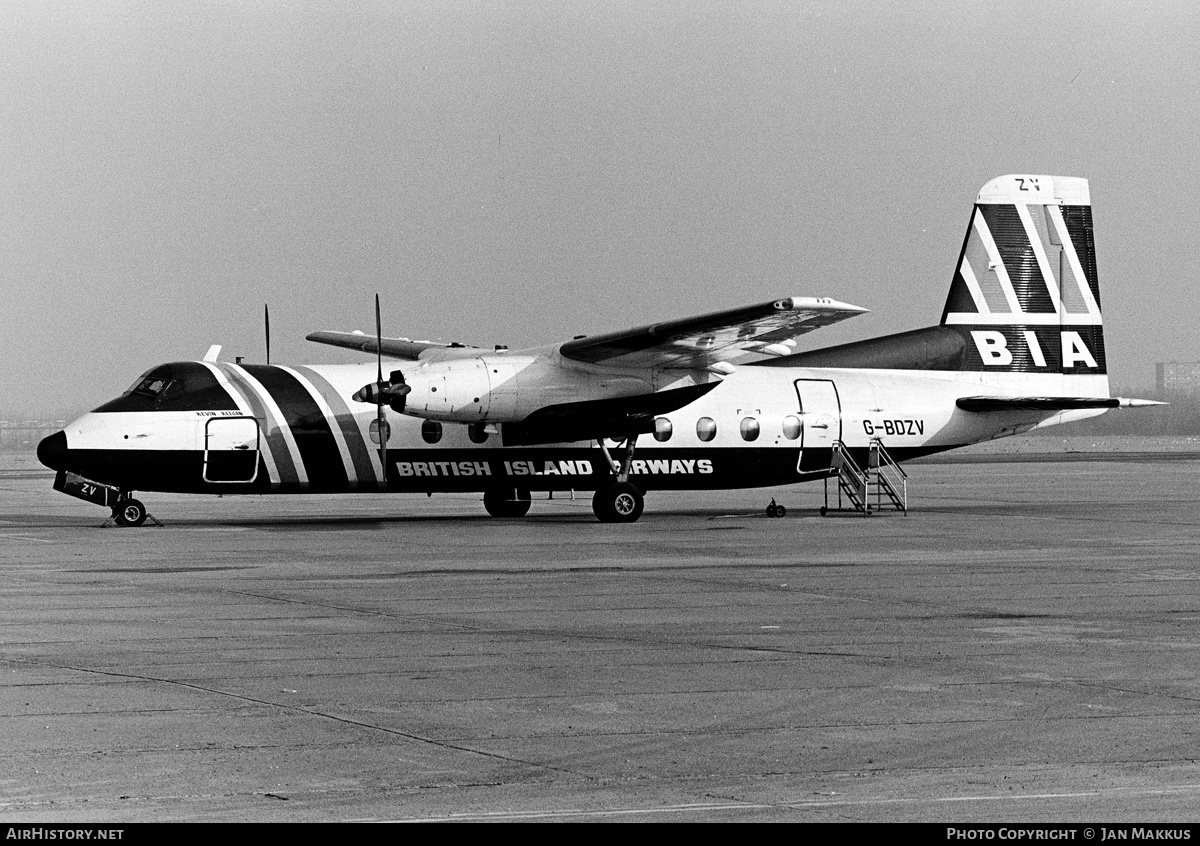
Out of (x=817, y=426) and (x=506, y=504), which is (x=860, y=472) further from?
(x=506, y=504)

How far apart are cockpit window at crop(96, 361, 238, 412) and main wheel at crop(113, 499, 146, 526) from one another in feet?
5.71

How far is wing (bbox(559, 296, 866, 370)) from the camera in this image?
24.2 metres

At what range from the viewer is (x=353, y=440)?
26.0 m

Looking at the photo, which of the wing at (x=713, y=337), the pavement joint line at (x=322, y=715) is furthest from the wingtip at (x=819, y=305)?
the pavement joint line at (x=322, y=715)

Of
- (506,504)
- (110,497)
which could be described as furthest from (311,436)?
(506,504)

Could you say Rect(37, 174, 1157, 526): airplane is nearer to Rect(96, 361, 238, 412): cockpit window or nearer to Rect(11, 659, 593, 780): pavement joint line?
Rect(96, 361, 238, 412): cockpit window

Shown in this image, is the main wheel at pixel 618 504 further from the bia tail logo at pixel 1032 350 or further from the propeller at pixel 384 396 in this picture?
the bia tail logo at pixel 1032 350

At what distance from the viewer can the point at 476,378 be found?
84.2ft

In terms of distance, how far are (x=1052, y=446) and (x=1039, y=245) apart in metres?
70.5

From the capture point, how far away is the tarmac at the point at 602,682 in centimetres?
702

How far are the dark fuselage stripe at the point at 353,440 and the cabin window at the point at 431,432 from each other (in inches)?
41.7

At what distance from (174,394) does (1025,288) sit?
694 inches
